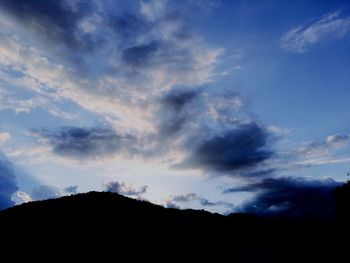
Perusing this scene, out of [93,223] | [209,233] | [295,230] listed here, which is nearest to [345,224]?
[295,230]

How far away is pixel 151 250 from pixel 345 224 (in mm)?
17889

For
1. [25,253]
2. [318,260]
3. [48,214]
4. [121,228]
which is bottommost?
[318,260]

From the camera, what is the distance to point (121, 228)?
2556 centimetres

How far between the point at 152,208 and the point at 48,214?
839 centimetres

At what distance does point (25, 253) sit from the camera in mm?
21984

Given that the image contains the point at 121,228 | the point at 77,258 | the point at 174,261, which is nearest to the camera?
the point at 77,258

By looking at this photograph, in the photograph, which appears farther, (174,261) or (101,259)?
(174,261)

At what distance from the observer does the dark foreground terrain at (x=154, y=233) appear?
76.0ft

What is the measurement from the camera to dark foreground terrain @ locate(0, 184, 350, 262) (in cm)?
2316

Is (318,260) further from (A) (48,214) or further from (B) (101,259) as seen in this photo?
(A) (48,214)

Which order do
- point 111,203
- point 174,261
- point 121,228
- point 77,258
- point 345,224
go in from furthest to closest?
point 345,224
point 111,203
point 121,228
point 174,261
point 77,258

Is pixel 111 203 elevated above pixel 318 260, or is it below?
above

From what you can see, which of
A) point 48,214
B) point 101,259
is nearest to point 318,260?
point 101,259

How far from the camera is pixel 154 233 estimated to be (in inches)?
1042
